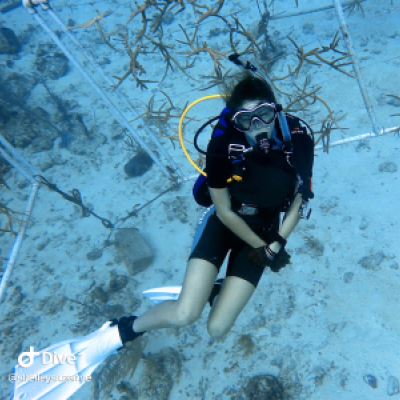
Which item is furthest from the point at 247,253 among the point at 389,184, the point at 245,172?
the point at 389,184

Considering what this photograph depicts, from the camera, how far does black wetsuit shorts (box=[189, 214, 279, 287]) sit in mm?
2609

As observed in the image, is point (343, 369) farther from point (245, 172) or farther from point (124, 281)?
point (124, 281)

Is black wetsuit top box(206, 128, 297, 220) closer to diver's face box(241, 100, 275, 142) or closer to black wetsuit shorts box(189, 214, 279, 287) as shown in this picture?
diver's face box(241, 100, 275, 142)

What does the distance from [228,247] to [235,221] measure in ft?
1.32

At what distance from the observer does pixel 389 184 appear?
3.76 meters

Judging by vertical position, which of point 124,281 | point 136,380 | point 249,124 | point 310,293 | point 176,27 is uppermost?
point 176,27

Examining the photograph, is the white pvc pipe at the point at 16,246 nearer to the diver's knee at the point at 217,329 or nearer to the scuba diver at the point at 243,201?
the scuba diver at the point at 243,201

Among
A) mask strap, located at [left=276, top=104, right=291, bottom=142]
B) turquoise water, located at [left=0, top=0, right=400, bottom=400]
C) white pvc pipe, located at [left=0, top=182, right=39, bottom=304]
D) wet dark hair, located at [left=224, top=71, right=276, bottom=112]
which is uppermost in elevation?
wet dark hair, located at [left=224, top=71, right=276, bottom=112]

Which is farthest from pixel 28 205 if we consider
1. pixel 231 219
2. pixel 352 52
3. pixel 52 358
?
pixel 352 52

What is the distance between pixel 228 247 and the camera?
9.32 ft

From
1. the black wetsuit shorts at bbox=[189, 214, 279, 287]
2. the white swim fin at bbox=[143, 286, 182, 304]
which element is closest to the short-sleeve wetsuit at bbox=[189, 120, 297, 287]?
the black wetsuit shorts at bbox=[189, 214, 279, 287]

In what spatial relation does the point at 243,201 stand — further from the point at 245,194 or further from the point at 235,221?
the point at 235,221

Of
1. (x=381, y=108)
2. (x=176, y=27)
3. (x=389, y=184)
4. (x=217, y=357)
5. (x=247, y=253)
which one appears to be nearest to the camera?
(x=247, y=253)

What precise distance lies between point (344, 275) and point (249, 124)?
2.44 metres
